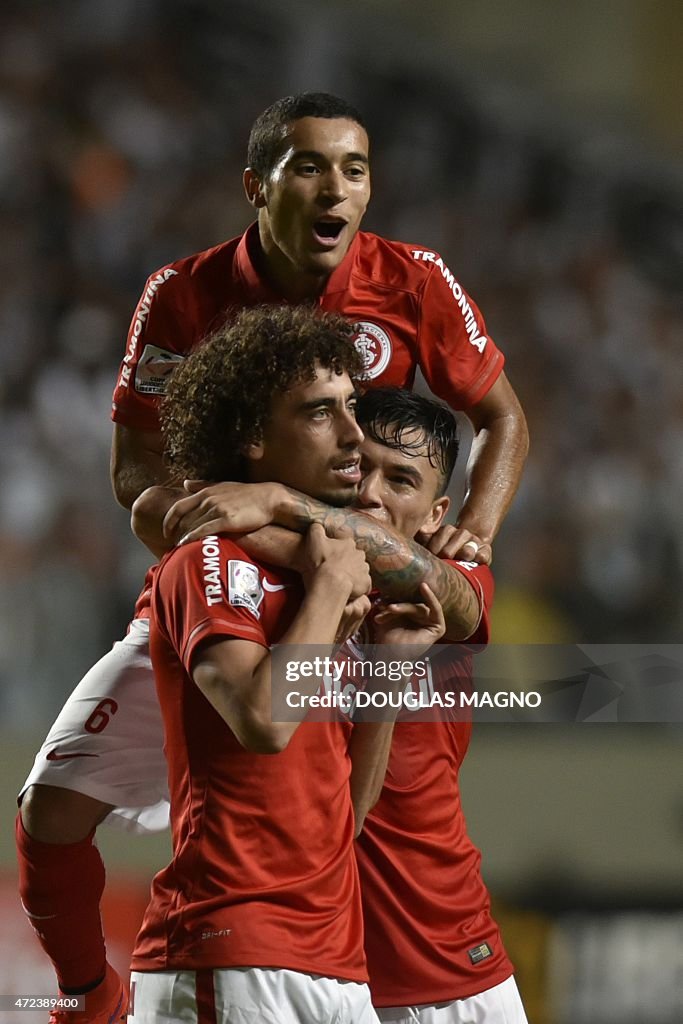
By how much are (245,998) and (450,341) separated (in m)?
1.44

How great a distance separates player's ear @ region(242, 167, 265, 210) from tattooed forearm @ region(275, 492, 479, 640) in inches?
33.2

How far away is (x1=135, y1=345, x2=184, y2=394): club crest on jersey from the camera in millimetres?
2553

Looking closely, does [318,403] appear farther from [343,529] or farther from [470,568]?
[470,568]

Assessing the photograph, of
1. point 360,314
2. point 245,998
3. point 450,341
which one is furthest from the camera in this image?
point 450,341

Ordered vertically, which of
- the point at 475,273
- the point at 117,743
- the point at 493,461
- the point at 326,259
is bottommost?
the point at 117,743

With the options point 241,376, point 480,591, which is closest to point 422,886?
point 480,591

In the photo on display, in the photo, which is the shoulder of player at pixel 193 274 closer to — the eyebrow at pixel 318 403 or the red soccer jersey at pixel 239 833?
the eyebrow at pixel 318 403

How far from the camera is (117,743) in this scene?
7.95 ft

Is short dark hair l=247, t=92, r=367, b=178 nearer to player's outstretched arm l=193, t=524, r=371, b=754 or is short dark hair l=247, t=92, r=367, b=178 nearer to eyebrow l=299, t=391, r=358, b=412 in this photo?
eyebrow l=299, t=391, r=358, b=412

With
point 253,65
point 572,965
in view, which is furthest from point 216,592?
point 253,65

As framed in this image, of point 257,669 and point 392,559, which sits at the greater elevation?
point 392,559

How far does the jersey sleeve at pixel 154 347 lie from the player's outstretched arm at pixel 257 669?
3.14 ft

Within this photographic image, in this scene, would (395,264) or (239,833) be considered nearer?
(239,833)

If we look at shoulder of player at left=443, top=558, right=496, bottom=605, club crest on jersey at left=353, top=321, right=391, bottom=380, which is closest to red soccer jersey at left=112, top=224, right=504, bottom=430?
club crest on jersey at left=353, top=321, right=391, bottom=380
